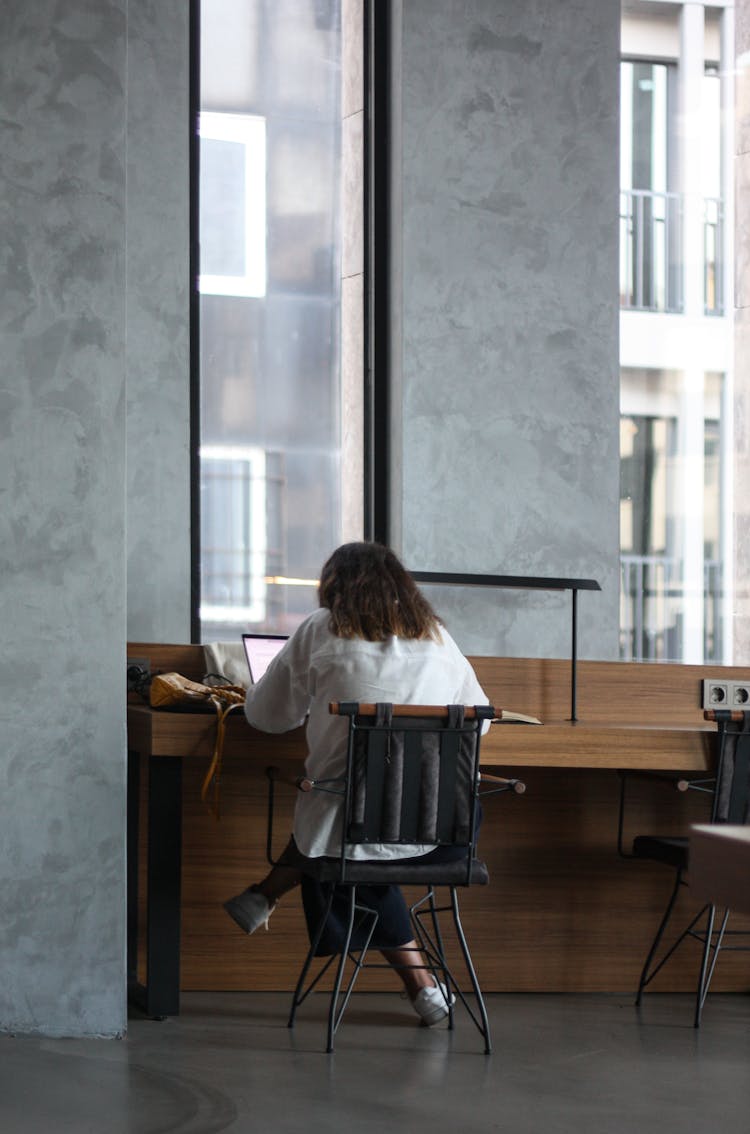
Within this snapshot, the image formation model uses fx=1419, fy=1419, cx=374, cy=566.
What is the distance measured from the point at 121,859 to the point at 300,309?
7.49ft

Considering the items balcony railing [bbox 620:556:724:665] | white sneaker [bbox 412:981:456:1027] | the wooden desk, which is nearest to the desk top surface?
the wooden desk

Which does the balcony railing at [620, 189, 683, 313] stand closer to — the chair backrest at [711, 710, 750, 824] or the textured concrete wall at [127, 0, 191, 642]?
the textured concrete wall at [127, 0, 191, 642]

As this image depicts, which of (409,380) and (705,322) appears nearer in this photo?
(409,380)

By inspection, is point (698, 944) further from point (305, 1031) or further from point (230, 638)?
point (230, 638)

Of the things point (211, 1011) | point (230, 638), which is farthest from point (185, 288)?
point (211, 1011)

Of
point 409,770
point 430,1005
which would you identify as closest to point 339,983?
point 430,1005

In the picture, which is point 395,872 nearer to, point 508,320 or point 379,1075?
point 379,1075

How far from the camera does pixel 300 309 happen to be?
15.3ft

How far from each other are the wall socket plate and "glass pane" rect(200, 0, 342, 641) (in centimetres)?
136

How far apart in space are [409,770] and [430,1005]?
62 centimetres

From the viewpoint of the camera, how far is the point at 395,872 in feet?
9.50

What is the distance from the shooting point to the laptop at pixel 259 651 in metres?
3.52

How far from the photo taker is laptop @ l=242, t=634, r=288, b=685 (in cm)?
352

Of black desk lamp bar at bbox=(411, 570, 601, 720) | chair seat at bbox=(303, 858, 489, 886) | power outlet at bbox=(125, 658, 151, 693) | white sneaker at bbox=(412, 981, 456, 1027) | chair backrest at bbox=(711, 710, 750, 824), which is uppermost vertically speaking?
black desk lamp bar at bbox=(411, 570, 601, 720)
